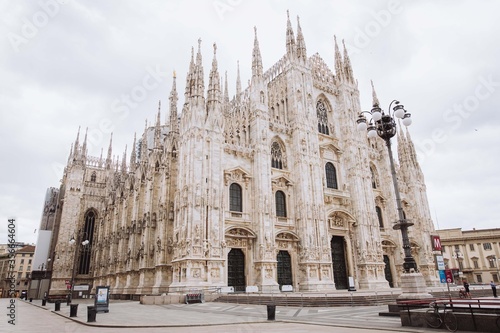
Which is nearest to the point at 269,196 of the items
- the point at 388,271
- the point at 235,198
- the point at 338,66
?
the point at 235,198

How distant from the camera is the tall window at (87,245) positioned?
52562 millimetres

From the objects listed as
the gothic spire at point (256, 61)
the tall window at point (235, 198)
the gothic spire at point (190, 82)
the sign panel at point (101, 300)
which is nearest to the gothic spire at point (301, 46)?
the gothic spire at point (256, 61)

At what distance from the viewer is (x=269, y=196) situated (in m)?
28.0

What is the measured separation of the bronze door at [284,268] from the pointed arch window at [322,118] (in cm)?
1440

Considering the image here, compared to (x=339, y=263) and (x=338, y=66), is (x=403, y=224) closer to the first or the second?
(x=339, y=263)

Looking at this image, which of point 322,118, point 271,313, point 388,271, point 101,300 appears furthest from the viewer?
point 322,118

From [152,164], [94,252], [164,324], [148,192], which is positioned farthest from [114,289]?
[164,324]

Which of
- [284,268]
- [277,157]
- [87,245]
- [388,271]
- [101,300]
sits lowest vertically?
[101,300]

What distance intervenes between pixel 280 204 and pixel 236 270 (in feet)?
24.2

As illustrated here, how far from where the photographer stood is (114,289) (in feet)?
119

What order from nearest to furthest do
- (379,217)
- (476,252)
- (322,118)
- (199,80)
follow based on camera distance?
(199,80), (322,118), (379,217), (476,252)

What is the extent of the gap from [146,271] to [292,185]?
1527cm

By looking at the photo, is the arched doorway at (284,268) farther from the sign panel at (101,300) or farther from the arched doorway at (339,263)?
the sign panel at (101,300)

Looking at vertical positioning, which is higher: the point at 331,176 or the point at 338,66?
the point at 338,66
